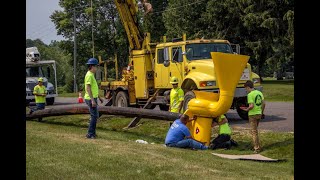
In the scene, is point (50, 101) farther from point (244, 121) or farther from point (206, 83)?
point (206, 83)

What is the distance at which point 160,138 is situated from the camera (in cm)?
1393

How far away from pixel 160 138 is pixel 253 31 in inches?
1342

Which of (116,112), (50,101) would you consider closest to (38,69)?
(50,101)

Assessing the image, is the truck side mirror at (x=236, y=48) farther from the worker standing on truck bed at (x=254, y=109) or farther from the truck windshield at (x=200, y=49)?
the worker standing on truck bed at (x=254, y=109)

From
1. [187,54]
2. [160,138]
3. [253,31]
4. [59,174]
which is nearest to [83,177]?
[59,174]

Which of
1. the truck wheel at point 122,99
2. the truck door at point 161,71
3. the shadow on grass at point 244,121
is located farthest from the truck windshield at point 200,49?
the truck wheel at point 122,99

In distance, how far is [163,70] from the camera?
1734 centimetres

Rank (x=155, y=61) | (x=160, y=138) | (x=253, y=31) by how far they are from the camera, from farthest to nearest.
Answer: (x=253, y=31)
(x=155, y=61)
(x=160, y=138)

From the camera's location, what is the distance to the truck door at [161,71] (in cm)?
1727

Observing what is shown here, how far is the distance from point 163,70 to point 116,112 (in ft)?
8.38

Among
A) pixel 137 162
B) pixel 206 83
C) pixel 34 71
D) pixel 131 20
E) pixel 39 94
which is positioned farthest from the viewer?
pixel 34 71

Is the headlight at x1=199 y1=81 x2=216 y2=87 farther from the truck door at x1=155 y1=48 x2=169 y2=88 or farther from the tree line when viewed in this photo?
the tree line

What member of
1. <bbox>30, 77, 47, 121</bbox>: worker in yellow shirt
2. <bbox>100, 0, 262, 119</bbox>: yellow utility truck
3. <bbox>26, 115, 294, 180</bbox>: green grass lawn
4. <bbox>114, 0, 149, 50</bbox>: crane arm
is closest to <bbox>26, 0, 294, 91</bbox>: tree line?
<bbox>114, 0, 149, 50</bbox>: crane arm
